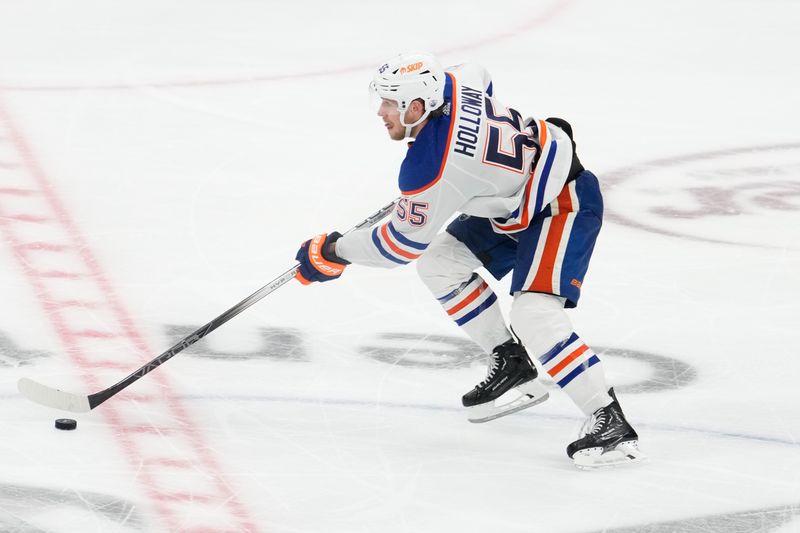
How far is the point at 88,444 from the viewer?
10.6ft

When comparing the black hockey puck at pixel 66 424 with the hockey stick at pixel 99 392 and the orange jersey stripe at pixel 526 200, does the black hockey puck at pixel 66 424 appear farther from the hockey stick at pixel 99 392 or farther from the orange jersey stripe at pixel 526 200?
the orange jersey stripe at pixel 526 200

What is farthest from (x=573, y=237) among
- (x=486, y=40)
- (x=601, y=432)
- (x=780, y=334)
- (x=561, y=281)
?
(x=486, y=40)

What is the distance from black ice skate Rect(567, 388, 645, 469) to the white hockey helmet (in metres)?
0.82

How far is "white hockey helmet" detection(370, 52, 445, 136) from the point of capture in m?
3.10

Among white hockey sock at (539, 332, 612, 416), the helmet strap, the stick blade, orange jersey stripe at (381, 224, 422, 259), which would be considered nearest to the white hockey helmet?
the helmet strap

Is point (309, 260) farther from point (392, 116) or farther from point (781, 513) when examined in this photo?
point (781, 513)

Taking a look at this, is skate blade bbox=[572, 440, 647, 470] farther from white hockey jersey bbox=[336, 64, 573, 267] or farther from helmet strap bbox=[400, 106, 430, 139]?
helmet strap bbox=[400, 106, 430, 139]

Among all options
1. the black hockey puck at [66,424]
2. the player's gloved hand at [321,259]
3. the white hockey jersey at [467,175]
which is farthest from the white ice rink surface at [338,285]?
the white hockey jersey at [467,175]

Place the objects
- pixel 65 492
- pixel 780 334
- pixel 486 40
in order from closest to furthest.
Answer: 1. pixel 65 492
2. pixel 780 334
3. pixel 486 40

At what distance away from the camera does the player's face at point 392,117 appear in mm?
3156

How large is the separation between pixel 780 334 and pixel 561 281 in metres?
1.13

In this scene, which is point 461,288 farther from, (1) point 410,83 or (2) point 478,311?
(1) point 410,83

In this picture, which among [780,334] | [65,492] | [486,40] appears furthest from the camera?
[486,40]

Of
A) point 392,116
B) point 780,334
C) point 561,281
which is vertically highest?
point 392,116
